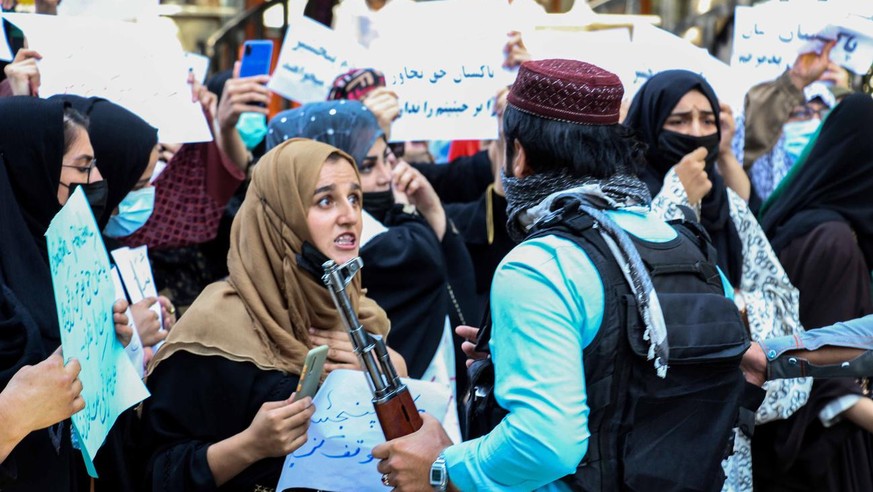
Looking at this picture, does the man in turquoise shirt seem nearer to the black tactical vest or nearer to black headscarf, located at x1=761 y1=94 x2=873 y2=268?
the black tactical vest

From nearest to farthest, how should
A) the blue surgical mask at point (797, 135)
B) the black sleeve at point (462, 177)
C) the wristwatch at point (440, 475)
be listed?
the wristwatch at point (440, 475)
the black sleeve at point (462, 177)
the blue surgical mask at point (797, 135)

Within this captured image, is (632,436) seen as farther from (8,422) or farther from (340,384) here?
(8,422)

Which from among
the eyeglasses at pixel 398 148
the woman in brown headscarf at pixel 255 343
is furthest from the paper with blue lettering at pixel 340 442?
the eyeglasses at pixel 398 148

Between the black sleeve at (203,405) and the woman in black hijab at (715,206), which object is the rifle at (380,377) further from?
the woman in black hijab at (715,206)

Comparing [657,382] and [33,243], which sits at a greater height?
[33,243]

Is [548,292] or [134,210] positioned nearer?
[548,292]

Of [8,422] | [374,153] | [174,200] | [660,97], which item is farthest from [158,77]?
[8,422]

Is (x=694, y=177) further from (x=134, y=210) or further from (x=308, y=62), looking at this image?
(x=308, y=62)

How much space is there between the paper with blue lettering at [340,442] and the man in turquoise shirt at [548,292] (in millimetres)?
325

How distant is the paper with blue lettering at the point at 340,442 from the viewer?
2.84 metres

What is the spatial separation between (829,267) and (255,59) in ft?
8.26

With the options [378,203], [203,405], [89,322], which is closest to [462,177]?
[378,203]

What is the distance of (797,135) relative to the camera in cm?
586

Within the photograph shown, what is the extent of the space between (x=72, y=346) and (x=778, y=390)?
2.29 meters
